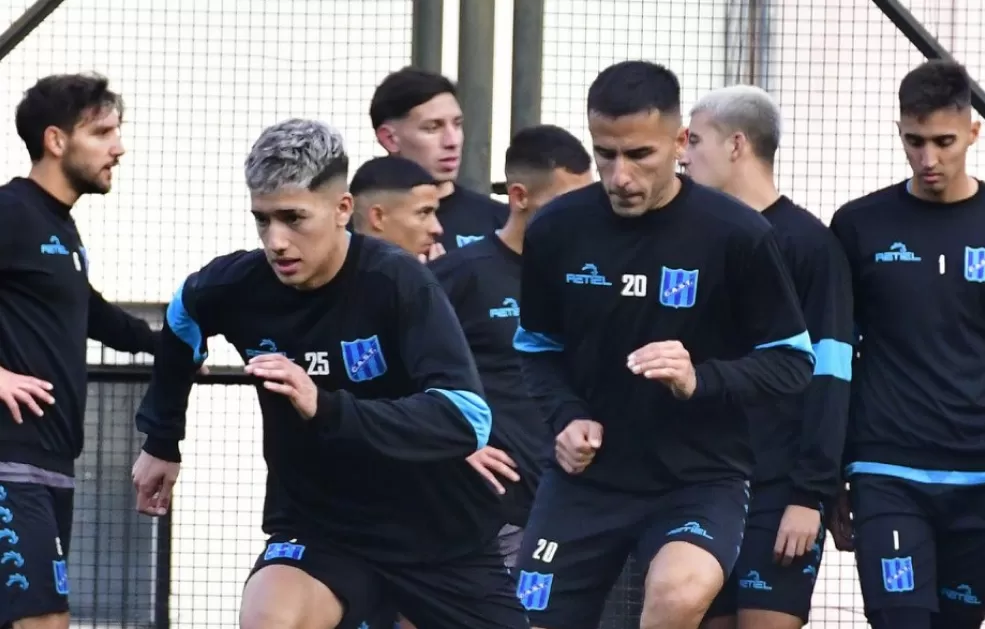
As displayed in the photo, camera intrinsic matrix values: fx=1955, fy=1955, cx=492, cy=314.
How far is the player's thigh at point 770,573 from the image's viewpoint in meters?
6.05

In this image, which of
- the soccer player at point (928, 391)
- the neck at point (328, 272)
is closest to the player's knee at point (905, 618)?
the soccer player at point (928, 391)

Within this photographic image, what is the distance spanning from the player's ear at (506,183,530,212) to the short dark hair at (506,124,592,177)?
85mm

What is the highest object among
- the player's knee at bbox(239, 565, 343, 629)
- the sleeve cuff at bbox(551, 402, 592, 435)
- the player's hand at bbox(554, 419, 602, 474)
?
the sleeve cuff at bbox(551, 402, 592, 435)

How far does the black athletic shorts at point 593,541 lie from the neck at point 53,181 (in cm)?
195

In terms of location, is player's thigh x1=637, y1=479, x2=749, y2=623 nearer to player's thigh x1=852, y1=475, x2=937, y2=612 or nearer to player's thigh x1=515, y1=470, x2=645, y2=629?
player's thigh x1=515, y1=470, x2=645, y2=629

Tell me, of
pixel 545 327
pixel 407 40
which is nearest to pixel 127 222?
pixel 407 40

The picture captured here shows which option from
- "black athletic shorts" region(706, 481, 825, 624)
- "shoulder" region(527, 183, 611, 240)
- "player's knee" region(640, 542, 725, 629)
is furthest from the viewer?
"black athletic shorts" region(706, 481, 825, 624)

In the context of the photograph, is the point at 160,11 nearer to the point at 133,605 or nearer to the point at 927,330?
the point at 133,605

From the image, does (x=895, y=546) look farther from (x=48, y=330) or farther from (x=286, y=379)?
(x=48, y=330)

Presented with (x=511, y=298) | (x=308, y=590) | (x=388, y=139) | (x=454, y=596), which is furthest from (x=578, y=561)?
(x=388, y=139)

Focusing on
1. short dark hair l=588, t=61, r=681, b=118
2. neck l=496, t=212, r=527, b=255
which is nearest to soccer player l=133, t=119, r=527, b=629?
short dark hair l=588, t=61, r=681, b=118

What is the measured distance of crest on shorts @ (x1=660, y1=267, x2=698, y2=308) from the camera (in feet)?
17.0

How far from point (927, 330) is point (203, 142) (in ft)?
9.05

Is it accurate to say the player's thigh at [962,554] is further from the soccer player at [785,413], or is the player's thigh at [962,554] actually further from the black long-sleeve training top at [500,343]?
the black long-sleeve training top at [500,343]
